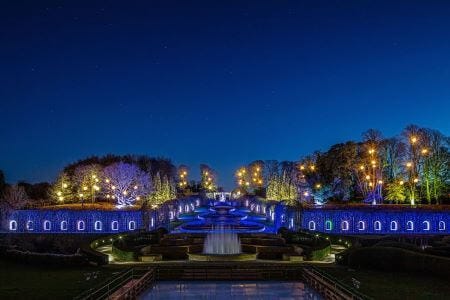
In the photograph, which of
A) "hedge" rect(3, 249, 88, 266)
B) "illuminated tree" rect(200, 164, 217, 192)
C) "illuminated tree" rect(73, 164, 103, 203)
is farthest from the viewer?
"illuminated tree" rect(200, 164, 217, 192)

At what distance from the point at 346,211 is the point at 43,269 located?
28.9m

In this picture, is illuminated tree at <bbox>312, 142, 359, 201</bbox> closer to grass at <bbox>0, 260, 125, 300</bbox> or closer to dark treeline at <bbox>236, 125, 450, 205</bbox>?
dark treeline at <bbox>236, 125, 450, 205</bbox>

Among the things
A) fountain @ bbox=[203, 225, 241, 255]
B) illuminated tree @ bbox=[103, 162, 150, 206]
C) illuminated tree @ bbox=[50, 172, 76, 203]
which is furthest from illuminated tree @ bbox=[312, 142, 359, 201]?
fountain @ bbox=[203, 225, 241, 255]

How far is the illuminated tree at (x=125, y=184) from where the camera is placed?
7044 cm

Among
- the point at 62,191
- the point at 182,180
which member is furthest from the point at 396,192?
the point at 182,180

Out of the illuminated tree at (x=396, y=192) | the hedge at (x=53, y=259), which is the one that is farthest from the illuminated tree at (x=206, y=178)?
the hedge at (x=53, y=259)

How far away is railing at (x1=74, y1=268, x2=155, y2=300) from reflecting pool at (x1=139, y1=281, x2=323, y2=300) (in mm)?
424

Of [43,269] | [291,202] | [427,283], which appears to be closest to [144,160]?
[291,202]

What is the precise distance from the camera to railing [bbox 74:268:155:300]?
19328mm

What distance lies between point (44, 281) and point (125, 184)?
4674 cm

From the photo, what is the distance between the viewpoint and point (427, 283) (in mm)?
23625

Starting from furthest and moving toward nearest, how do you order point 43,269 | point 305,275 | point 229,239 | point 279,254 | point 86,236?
point 86,236
point 229,239
point 279,254
point 43,269
point 305,275

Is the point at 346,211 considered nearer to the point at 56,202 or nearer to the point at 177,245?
the point at 177,245

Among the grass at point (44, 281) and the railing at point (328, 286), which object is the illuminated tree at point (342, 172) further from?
the grass at point (44, 281)
